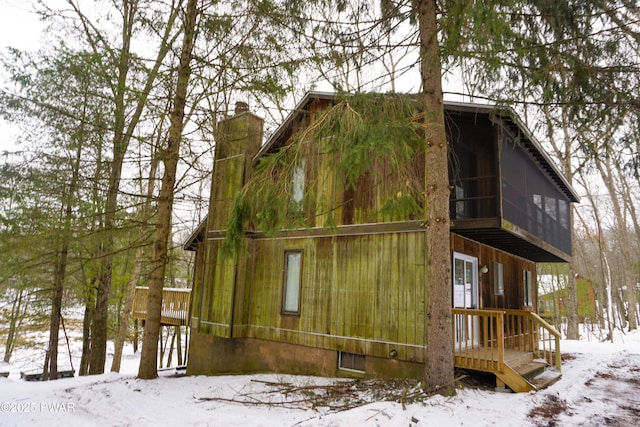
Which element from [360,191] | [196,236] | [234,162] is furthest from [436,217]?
[196,236]

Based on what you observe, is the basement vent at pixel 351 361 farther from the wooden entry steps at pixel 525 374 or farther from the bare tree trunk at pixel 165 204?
the bare tree trunk at pixel 165 204

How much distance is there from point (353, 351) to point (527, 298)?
26.5 feet

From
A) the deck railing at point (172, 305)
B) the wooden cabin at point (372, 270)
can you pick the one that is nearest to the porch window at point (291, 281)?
the wooden cabin at point (372, 270)

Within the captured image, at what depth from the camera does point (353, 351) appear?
823 cm

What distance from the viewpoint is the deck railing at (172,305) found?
12.7 metres

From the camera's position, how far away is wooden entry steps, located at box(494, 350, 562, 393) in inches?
254

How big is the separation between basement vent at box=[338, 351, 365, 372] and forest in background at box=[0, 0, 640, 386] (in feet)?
14.9

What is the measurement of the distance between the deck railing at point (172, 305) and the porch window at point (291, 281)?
166 inches

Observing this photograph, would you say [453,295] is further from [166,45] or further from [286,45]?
[166,45]

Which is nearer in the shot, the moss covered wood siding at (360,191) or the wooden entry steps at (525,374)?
the wooden entry steps at (525,374)

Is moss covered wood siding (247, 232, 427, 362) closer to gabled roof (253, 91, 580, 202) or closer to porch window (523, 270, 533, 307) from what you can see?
gabled roof (253, 91, 580, 202)

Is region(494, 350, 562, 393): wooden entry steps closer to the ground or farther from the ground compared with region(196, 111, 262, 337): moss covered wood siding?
closer to the ground

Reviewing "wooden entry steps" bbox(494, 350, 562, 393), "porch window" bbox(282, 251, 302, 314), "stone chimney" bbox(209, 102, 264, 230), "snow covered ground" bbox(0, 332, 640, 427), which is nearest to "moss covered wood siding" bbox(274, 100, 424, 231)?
"porch window" bbox(282, 251, 302, 314)

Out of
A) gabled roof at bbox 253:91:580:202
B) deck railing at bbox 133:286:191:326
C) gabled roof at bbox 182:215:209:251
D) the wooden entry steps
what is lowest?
the wooden entry steps
